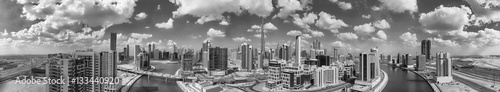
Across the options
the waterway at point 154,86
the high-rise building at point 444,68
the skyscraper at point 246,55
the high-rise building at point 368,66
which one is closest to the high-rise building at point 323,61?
the high-rise building at point 368,66

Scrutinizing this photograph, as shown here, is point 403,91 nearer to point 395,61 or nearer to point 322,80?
point 322,80

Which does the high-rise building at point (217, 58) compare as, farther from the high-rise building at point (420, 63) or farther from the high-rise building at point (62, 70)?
the high-rise building at point (420, 63)

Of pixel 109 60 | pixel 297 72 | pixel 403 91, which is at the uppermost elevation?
pixel 109 60

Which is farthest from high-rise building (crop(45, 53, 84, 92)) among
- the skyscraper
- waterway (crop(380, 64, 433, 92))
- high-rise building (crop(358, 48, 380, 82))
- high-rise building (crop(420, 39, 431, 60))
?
high-rise building (crop(420, 39, 431, 60))

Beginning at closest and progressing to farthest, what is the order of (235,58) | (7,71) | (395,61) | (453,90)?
(7,71), (453,90), (395,61), (235,58)

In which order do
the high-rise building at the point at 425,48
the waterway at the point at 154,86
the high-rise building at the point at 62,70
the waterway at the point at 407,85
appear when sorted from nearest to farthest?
the high-rise building at the point at 62,70 < the waterway at the point at 154,86 < the waterway at the point at 407,85 < the high-rise building at the point at 425,48

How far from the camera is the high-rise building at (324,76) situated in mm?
13297

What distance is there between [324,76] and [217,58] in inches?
387

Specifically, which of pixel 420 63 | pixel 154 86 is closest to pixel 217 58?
pixel 154 86

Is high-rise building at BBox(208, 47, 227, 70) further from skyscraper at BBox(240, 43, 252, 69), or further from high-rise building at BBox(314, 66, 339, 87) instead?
high-rise building at BBox(314, 66, 339, 87)

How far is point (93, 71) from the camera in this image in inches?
316

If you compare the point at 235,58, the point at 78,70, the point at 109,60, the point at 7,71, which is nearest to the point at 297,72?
the point at 109,60

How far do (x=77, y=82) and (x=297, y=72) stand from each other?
9.09 meters

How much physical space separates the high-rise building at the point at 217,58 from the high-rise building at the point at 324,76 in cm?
924
